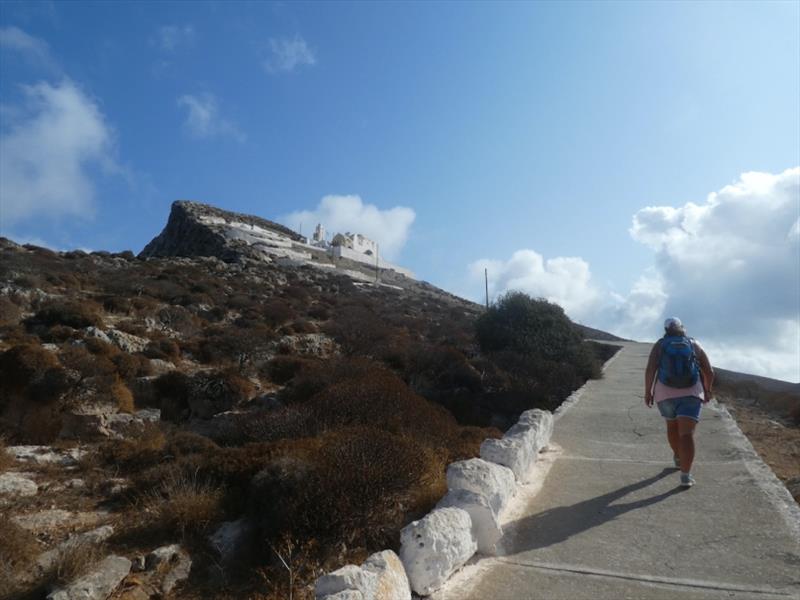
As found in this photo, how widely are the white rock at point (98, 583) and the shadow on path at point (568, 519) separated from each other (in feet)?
9.54

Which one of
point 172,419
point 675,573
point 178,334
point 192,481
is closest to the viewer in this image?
point 675,573

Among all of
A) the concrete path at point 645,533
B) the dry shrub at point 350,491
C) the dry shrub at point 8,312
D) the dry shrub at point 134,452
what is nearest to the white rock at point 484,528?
the concrete path at point 645,533

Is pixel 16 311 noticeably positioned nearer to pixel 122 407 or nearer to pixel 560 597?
pixel 122 407

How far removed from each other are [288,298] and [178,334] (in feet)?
35.8

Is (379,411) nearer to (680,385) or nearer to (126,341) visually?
(680,385)

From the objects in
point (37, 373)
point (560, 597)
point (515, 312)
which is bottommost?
point (560, 597)

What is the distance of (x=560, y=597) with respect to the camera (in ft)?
11.1

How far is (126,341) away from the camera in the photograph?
48.6ft

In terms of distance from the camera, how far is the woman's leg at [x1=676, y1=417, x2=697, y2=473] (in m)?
5.28

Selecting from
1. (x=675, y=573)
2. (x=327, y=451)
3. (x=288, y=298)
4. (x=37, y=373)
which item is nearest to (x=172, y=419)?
(x=37, y=373)

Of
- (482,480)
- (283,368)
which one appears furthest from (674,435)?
(283,368)

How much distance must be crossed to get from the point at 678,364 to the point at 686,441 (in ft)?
2.34

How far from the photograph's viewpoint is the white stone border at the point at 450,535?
10.0ft

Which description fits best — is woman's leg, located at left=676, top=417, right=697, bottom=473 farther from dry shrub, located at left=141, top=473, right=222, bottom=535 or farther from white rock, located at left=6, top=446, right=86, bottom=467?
white rock, located at left=6, top=446, right=86, bottom=467
